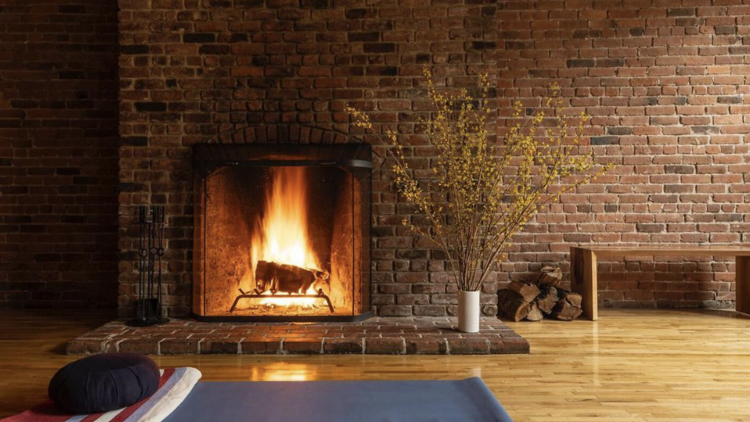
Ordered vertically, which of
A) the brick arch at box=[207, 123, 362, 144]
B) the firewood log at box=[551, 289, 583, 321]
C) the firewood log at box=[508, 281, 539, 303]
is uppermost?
the brick arch at box=[207, 123, 362, 144]

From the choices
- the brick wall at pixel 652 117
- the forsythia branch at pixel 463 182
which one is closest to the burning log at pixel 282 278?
the forsythia branch at pixel 463 182

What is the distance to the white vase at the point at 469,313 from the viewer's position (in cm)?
333

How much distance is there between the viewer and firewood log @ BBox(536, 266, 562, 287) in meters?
4.17

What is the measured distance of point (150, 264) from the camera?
Result: 3.65 metres

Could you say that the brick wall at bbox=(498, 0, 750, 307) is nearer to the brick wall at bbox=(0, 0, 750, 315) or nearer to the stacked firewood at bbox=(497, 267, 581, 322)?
the brick wall at bbox=(0, 0, 750, 315)

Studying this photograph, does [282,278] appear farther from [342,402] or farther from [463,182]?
[342,402]

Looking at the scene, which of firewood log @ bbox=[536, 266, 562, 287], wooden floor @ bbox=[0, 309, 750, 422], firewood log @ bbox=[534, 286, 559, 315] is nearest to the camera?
wooden floor @ bbox=[0, 309, 750, 422]

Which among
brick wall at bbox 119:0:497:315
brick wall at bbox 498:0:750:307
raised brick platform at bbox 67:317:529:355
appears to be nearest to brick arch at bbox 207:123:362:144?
brick wall at bbox 119:0:497:315

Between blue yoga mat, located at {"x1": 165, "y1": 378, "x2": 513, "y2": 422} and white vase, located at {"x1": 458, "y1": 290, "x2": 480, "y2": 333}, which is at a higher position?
white vase, located at {"x1": 458, "y1": 290, "x2": 480, "y2": 333}

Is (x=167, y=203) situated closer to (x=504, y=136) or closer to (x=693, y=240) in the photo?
(x=504, y=136)

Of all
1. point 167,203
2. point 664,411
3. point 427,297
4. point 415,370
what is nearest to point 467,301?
point 427,297

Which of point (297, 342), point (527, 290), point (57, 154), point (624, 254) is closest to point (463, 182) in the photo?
point (527, 290)

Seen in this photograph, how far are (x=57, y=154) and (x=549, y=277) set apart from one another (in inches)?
157

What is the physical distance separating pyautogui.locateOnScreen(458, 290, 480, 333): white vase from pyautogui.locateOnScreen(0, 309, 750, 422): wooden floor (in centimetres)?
32
